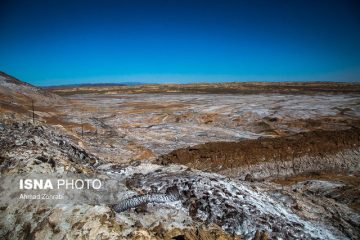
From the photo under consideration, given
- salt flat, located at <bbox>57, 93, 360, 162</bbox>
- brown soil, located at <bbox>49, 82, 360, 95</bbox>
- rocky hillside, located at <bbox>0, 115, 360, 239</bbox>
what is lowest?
salt flat, located at <bbox>57, 93, 360, 162</bbox>

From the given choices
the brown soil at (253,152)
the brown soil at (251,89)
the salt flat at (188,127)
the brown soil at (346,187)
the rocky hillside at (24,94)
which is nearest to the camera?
the brown soil at (346,187)

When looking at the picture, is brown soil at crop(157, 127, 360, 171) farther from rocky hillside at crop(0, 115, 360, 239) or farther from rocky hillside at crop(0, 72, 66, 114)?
rocky hillside at crop(0, 72, 66, 114)

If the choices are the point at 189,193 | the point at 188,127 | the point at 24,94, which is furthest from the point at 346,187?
the point at 24,94

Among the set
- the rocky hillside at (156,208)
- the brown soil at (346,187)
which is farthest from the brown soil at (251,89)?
the rocky hillside at (156,208)

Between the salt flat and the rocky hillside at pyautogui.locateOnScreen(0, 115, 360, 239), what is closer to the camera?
the rocky hillside at pyautogui.locateOnScreen(0, 115, 360, 239)

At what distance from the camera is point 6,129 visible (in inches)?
399

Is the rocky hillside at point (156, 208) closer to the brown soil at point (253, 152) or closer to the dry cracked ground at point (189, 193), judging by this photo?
the dry cracked ground at point (189, 193)

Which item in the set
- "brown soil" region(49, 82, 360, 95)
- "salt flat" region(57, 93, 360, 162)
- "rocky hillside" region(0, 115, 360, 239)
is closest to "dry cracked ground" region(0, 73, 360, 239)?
"rocky hillside" region(0, 115, 360, 239)

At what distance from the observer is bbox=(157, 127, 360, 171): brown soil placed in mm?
15281

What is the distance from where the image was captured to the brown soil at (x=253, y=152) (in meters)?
15.3

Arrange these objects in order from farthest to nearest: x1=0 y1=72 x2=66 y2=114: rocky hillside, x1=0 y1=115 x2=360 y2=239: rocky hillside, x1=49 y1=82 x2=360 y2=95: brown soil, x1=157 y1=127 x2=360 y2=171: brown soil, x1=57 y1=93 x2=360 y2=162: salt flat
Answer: x1=49 y1=82 x2=360 y2=95: brown soil
x1=0 y1=72 x2=66 y2=114: rocky hillside
x1=57 y1=93 x2=360 y2=162: salt flat
x1=157 y1=127 x2=360 y2=171: brown soil
x1=0 y1=115 x2=360 y2=239: rocky hillside

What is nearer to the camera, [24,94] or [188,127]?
[188,127]

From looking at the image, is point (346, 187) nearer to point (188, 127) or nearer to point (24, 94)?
point (188, 127)

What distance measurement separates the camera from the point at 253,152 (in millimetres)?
15891
